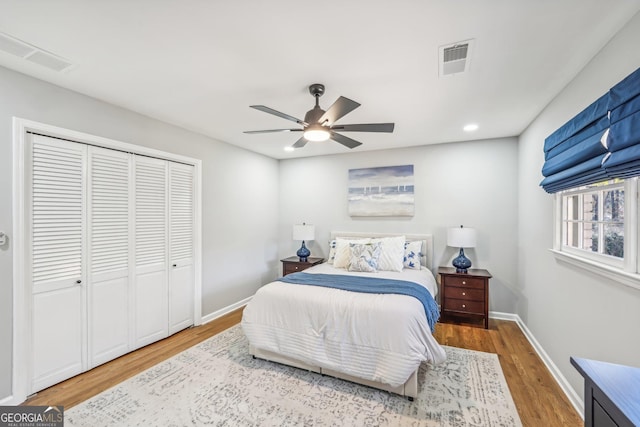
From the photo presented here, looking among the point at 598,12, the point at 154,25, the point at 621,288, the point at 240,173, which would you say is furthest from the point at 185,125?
the point at 621,288

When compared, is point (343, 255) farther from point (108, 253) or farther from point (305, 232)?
point (108, 253)

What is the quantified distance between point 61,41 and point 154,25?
712mm

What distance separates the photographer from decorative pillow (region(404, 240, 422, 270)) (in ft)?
12.9

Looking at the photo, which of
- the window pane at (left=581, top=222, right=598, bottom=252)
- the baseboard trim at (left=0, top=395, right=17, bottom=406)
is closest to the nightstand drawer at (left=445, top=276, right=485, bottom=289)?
the window pane at (left=581, top=222, right=598, bottom=252)

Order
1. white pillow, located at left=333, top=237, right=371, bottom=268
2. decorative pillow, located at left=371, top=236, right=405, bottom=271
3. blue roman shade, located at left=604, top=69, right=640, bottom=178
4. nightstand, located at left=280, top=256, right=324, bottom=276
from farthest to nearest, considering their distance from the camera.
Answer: nightstand, located at left=280, top=256, right=324, bottom=276, white pillow, located at left=333, top=237, right=371, bottom=268, decorative pillow, located at left=371, top=236, right=405, bottom=271, blue roman shade, located at left=604, top=69, right=640, bottom=178

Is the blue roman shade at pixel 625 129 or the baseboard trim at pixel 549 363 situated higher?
the blue roman shade at pixel 625 129

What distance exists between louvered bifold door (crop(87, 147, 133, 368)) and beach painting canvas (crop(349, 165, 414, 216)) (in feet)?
10.6

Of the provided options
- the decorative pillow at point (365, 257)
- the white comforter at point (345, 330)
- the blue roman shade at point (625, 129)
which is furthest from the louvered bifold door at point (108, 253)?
the blue roman shade at point (625, 129)

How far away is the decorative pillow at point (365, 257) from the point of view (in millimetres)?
3693

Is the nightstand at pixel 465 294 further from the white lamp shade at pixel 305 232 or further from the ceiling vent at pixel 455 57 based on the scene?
the ceiling vent at pixel 455 57

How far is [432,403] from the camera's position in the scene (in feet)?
7.23

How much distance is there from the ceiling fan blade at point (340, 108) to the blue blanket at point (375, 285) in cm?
159

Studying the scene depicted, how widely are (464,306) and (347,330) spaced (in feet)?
7.18

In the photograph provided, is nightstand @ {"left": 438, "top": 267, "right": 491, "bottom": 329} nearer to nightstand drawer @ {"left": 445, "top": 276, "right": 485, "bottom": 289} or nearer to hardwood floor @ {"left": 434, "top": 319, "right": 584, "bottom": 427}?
nightstand drawer @ {"left": 445, "top": 276, "right": 485, "bottom": 289}
